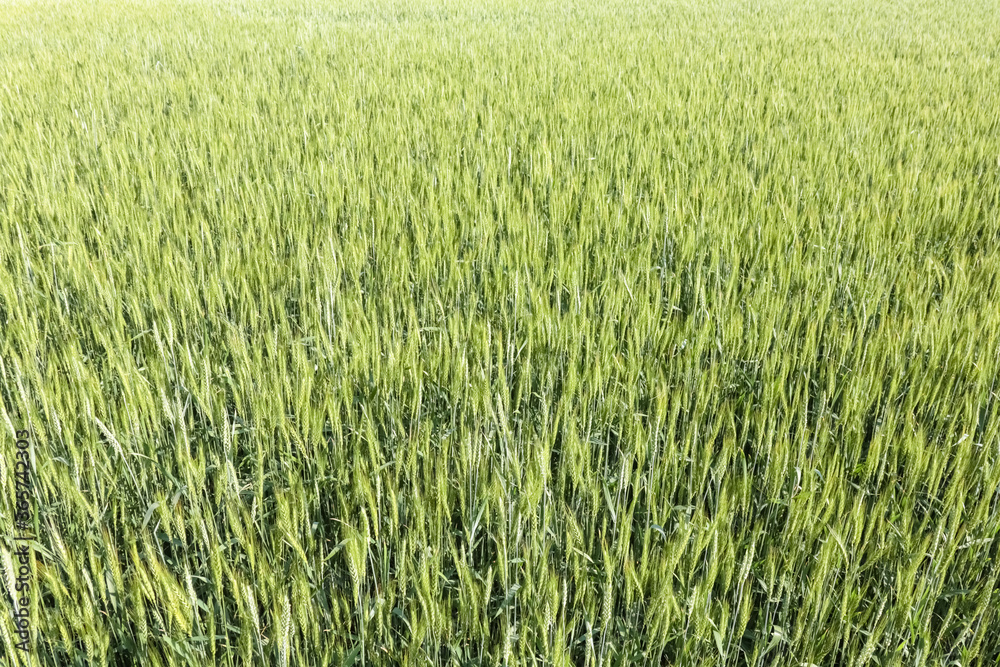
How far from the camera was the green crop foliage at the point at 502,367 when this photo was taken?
83cm

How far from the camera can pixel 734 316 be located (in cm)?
138

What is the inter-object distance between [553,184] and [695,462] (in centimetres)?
144

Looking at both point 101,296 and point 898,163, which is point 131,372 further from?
point 898,163

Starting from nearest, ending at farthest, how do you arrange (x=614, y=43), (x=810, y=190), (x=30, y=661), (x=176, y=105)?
(x=30, y=661), (x=810, y=190), (x=176, y=105), (x=614, y=43)

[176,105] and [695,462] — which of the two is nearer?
[695,462]

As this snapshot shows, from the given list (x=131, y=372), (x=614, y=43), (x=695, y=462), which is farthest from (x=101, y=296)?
(x=614, y=43)

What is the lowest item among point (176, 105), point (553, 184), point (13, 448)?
point (13, 448)

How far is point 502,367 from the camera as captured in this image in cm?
110

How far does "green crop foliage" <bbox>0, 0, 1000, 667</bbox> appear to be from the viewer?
2.72 feet

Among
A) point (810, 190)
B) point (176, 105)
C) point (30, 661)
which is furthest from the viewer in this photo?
point (176, 105)

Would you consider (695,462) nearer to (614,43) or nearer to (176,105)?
(176,105)

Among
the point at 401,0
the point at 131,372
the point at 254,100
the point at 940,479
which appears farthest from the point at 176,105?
the point at 401,0

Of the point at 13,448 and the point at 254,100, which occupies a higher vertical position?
the point at 254,100

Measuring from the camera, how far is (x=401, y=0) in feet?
28.9
